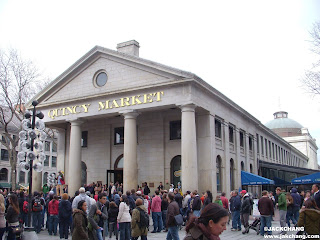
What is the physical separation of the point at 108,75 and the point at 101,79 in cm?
99

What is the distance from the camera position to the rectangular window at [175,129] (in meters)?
28.9

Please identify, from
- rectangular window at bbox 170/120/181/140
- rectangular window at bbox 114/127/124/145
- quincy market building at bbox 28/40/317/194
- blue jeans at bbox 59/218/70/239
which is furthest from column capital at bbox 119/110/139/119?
blue jeans at bbox 59/218/70/239

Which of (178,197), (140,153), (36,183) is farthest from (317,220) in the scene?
(36,183)

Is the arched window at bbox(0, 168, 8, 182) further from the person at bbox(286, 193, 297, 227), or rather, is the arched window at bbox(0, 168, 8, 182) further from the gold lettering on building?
the person at bbox(286, 193, 297, 227)

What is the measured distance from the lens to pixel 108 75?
28.6m

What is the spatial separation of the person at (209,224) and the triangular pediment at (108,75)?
20.8 metres

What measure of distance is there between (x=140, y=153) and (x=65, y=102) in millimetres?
7624

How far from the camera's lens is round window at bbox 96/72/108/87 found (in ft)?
95.1

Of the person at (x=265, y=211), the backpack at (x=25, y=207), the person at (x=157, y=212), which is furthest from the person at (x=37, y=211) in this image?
the person at (x=265, y=211)

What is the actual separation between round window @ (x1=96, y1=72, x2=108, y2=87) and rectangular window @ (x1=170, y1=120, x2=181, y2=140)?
6481 millimetres

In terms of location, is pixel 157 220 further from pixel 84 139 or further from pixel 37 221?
pixel 84 139

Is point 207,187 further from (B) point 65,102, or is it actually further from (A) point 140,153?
(B) point 65,102

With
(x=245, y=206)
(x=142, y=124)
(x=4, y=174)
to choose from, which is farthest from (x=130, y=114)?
(x=4, y=174)

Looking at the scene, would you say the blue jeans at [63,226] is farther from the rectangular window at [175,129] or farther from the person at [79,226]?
the rectangular window at [175,129]
